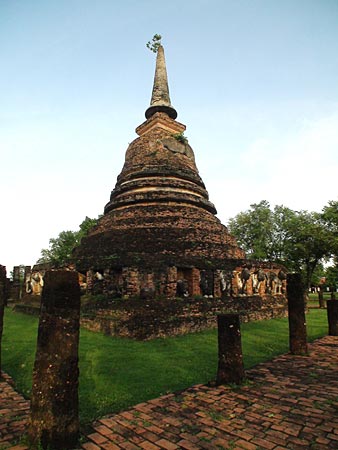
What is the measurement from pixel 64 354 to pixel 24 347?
444 centimetres

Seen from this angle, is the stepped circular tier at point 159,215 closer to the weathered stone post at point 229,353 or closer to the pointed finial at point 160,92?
the pointed finial at point 160,92

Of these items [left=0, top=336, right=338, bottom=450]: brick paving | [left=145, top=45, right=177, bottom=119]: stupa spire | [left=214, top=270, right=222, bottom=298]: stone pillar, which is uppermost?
[left=145, top=45, right=177, bottom=119]: stupa spire

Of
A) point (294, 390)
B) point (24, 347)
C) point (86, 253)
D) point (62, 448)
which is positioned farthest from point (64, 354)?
point (86, 253)

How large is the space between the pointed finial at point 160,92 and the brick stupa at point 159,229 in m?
0.24

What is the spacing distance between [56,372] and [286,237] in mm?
32916

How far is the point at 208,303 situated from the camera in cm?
985

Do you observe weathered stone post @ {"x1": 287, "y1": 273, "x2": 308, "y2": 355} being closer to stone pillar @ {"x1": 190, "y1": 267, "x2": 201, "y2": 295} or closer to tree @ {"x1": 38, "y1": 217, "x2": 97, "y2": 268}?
stone pillar @ {"x1": 190, "y1": 267, "x2": 201, "y2": 295}

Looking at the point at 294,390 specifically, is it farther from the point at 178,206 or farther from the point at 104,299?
the point at 178,206

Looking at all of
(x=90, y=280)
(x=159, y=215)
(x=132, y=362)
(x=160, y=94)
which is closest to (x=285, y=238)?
(x=160, y=94)

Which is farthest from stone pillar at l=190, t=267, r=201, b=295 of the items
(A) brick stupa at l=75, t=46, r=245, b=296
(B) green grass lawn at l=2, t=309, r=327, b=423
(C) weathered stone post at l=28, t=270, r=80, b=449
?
(C) weathered stone post at l=28, t=270, r=80, b=449

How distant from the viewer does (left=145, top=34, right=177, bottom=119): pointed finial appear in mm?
17719

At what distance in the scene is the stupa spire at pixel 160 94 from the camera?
17719mm

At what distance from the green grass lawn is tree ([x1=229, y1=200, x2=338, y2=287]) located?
2179 centimetres

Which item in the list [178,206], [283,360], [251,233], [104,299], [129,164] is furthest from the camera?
[251,233]
